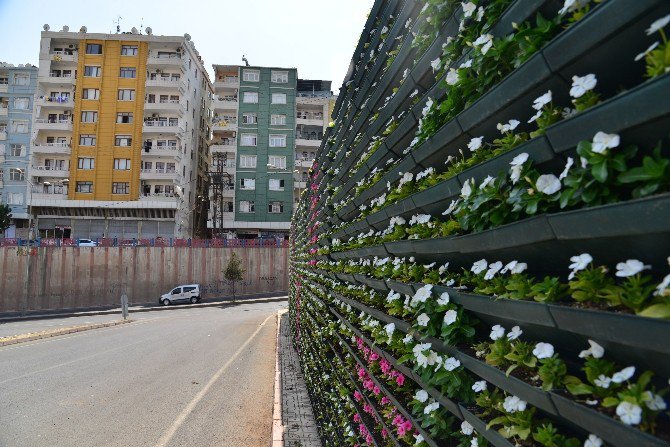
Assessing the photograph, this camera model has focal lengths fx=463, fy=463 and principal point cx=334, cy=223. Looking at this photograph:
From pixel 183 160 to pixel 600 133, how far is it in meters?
55.8

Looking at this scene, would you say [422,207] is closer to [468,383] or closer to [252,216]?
[468,383]

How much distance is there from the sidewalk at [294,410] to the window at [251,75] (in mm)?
48162

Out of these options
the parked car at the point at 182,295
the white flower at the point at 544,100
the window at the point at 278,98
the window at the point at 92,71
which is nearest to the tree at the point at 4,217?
the window at the point at 92,71

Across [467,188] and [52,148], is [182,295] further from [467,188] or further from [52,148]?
[467,188]

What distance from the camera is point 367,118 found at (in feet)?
14.3

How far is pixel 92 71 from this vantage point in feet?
171

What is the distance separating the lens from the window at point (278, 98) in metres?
55.2

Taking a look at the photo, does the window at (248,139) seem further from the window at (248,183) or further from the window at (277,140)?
the window at (248,183)

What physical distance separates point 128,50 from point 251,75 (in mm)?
13975

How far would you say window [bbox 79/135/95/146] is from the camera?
5122cm

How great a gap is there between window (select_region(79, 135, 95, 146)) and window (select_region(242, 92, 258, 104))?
17299 mm

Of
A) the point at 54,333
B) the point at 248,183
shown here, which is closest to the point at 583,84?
the point at 54,333

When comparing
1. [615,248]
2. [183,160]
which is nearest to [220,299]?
[183,160]

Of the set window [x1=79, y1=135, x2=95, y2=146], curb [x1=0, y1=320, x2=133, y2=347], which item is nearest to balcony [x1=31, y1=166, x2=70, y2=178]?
window [x1=79, y1=135, x2=95, y2=146]
